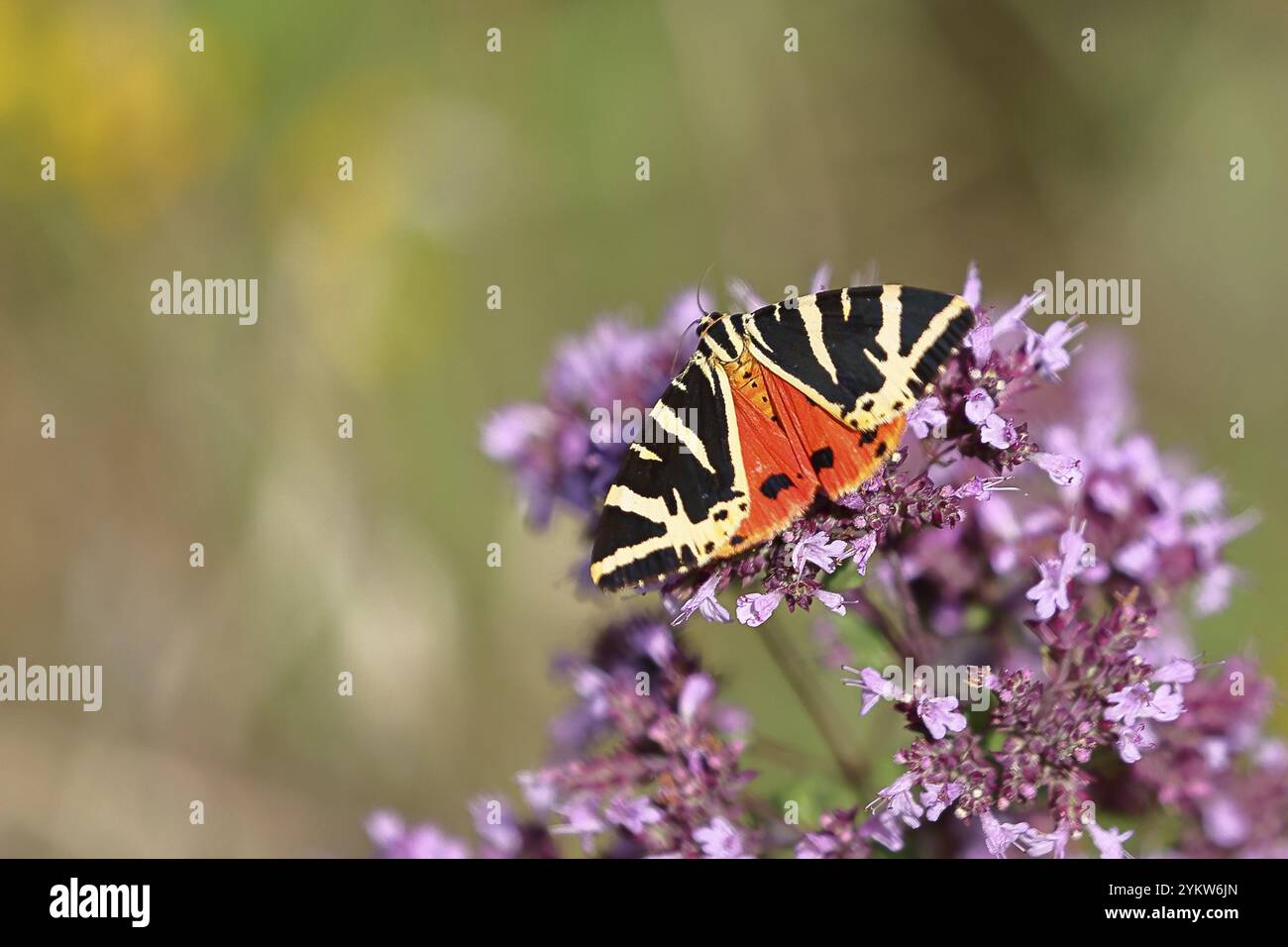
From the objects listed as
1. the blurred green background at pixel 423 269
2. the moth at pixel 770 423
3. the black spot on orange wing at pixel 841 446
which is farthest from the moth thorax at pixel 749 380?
the blurred green background at pixel 423 269

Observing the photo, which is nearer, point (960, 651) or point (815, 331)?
point (815, 331)

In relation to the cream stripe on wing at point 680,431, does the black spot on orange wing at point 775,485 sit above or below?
below

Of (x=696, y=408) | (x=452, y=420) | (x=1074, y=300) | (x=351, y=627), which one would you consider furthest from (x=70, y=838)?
(x=1074, y=300)

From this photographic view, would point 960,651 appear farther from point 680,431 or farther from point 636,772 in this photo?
point 680,431

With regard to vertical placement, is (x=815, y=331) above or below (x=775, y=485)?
above

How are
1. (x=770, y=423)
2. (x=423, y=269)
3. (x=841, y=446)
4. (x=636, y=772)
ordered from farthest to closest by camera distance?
1. (x=423, y=269)
2. (x=636, y=772)
3. (x=770, y=423)
4. (x=841, y=446)

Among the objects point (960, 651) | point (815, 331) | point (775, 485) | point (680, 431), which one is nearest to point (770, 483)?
point (775, 485)

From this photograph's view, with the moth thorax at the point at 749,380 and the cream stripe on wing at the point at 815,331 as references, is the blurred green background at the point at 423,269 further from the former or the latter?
the cream stripe on wing at the point at 815,331
